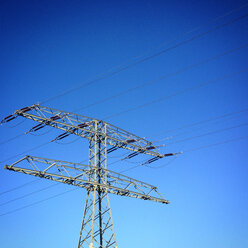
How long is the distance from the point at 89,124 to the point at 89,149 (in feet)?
6.32

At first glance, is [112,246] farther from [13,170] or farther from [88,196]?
[13,170]

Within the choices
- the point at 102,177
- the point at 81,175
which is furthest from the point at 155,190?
the point at 81,175

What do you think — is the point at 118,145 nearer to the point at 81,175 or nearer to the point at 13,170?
the point at 81,175

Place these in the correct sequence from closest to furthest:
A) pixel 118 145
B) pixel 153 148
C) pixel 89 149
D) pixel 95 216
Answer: pixel 95 216 < pixel 89 149 < pixel 118 145 < pixel 153 148

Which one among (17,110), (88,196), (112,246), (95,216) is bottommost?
(112,246)

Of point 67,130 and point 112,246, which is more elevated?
point 67,130

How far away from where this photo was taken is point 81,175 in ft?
55.0

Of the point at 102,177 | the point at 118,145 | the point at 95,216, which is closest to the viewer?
the point at 95,216

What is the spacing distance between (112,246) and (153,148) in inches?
351

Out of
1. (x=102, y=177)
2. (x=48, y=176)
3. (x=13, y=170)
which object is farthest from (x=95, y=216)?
(x=13, y=170)

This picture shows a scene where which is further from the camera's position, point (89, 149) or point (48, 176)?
point (89, 149)

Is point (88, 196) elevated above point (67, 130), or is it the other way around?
point (67, 130)

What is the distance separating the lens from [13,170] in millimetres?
14586

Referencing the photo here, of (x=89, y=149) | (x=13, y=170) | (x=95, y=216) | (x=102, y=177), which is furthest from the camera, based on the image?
(x=89, y=149)
